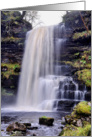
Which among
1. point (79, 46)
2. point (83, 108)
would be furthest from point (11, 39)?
point (83, 108)

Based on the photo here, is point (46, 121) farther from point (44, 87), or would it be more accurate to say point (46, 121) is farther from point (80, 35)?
point (80, 35)

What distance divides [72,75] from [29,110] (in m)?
1.91

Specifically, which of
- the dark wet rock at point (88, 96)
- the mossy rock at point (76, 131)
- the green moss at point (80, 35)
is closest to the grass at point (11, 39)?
the green moss at point (80, 35)

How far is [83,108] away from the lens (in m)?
7.47

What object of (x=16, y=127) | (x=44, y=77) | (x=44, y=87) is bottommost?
(x=16, y=127)

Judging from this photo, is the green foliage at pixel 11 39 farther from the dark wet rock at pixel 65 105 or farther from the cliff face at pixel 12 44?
the dark wet rock at pixel 65 105

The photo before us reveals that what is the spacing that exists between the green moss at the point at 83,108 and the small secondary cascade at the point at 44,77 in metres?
0.32

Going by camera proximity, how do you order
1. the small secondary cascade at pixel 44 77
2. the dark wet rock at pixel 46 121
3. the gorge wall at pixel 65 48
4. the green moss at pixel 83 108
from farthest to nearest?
the small secondary cascade at pixel 44 77, the gorge wall at pixel 65 48, the dark wet rock at pixel 46 121, the green moss at pixel 83 108

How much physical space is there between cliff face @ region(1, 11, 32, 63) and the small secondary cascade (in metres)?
0.26

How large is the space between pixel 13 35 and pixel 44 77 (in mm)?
→ 2013

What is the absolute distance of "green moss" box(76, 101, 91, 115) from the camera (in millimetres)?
7303

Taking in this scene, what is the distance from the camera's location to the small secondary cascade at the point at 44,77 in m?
7.99

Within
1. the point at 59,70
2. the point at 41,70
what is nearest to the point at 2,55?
the point at 41,70

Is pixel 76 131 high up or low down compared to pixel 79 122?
down
